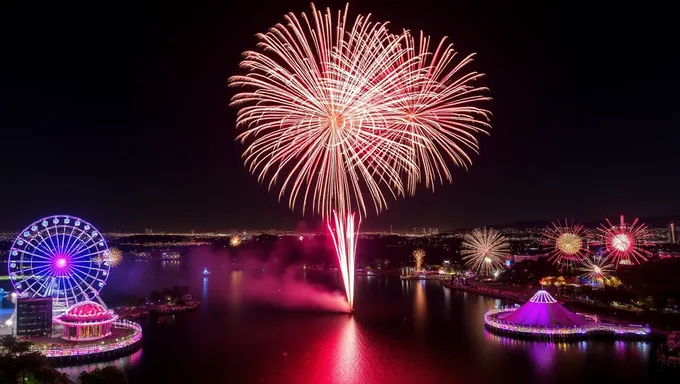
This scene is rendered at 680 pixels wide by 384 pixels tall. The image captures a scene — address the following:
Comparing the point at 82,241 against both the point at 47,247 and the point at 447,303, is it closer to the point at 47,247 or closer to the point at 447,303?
the point at 47,247

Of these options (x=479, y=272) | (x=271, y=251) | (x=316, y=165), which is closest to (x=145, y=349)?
(x=316, y=165)

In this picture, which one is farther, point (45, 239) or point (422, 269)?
point (422, 269)

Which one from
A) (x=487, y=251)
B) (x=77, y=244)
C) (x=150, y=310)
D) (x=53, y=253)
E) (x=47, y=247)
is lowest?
(x=150, y=310)

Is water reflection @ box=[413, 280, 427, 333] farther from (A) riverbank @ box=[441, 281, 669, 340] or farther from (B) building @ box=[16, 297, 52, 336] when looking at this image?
(B) building @ box=[16, 297, 52, 336]

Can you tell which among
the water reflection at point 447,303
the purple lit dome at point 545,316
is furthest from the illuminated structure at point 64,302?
the purple lit dome at point 545,316

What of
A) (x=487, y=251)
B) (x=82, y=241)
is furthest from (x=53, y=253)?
(x=487, y=251)

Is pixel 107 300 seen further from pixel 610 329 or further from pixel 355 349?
pixel 610 329

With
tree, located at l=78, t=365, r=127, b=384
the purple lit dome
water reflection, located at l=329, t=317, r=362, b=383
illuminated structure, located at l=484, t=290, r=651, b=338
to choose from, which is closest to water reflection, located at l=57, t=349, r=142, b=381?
tree, located at l=78, t=365, r=127, b=384
